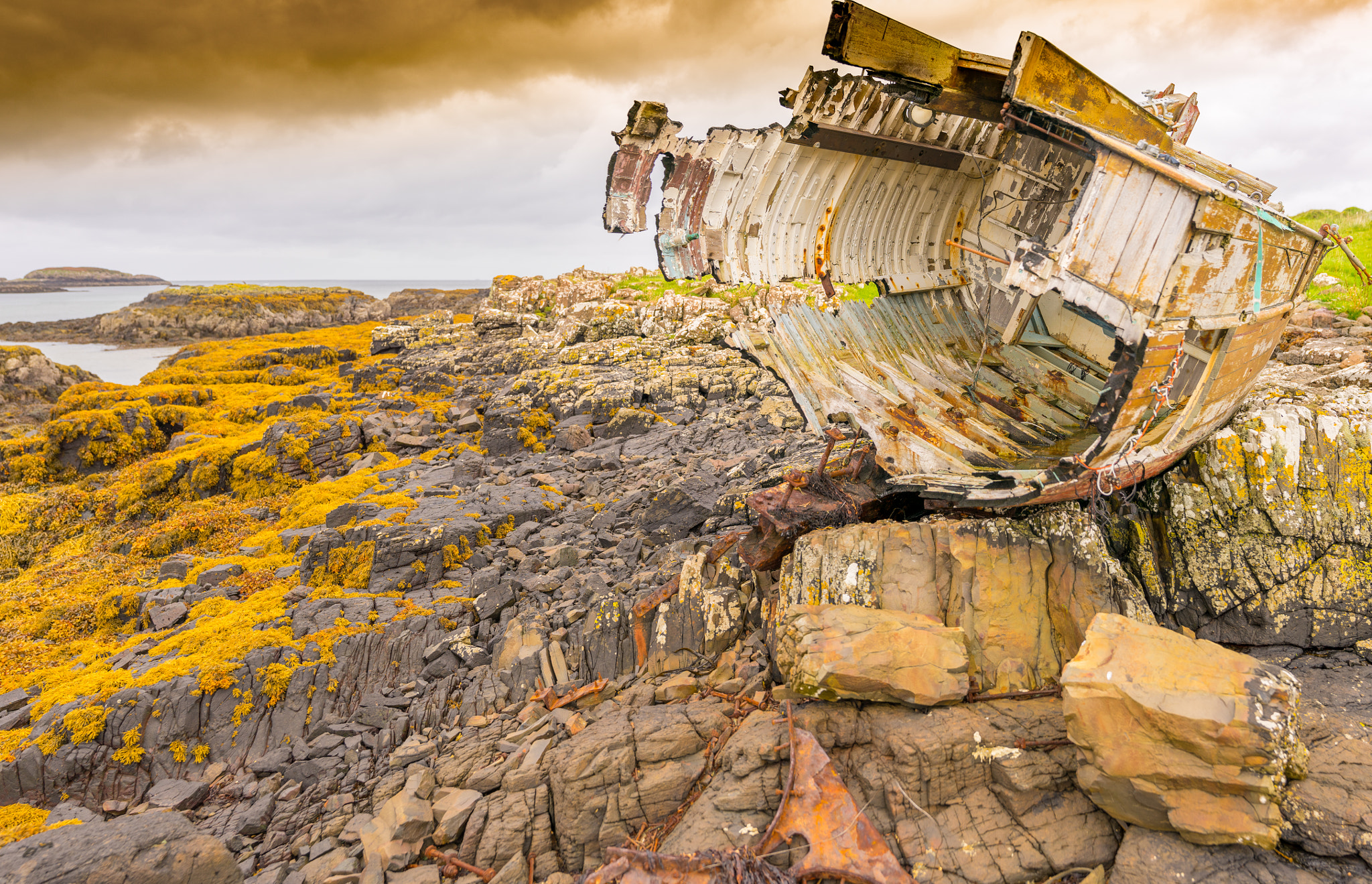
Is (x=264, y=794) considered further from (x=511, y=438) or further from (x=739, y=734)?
(x=511, y=438)

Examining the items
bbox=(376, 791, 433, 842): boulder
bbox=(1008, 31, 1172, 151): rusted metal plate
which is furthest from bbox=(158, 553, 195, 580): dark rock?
bbox=(1008, 31, 1172, 151): rusted metal plate

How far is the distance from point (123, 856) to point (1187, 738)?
310 inches

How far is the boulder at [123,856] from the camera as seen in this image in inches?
176

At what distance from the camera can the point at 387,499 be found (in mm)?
10844

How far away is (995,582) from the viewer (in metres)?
5.44

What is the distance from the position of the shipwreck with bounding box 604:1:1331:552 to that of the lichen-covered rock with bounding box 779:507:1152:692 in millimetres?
502

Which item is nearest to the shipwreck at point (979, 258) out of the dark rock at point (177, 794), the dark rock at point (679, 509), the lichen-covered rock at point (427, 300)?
the dark rock at point (679, 509)

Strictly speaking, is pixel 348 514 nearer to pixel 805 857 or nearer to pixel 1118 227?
pixel 805 857

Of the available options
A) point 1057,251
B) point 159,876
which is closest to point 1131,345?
point 1057,251

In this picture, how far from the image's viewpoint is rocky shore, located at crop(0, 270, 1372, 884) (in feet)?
12.9

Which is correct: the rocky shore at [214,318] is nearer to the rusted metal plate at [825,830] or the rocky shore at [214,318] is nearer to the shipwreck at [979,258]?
the shipwreck at [979,258]

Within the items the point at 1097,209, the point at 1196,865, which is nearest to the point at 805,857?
the point at 1196,865

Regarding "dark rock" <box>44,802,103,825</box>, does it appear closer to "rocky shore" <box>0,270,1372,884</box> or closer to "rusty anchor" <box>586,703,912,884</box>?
"rocky shore" <box>0,270,1372,884</box>

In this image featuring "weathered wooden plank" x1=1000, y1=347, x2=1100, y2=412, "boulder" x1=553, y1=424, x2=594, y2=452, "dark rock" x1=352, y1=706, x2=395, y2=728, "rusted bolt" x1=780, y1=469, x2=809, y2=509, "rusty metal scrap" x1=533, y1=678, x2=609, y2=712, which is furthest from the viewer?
"boulder" x1=553, y1=424, x2=594, y2=452
